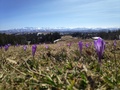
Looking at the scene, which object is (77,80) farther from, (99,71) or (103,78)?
(99,71)

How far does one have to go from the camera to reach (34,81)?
1883 mm

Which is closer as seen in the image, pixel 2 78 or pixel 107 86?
pixel 107 86

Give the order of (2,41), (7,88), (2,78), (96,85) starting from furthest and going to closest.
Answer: (2,41), (2,78), (7,88), (96,85)

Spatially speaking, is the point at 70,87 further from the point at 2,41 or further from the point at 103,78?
the point at 2,41

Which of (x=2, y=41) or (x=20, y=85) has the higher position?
(x=20, y=85)

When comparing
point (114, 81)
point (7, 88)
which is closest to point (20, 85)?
point (7, 88)

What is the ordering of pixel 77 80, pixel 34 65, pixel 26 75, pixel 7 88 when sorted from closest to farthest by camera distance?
pixel 77 80
pixel 7 88
pixel 26 75
pixel 34 65

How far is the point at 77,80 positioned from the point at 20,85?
548mm

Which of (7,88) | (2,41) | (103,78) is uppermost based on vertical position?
(103,78)

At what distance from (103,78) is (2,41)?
66.3 m

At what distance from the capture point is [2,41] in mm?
65500

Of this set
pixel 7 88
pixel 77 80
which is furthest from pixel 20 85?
pixel 77 80

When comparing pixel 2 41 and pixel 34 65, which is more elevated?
pixel 34 65

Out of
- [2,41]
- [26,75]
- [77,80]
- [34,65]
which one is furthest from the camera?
[2,41]
